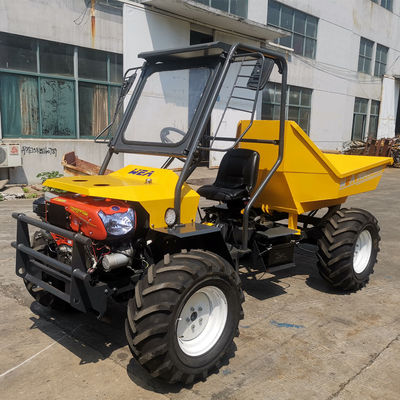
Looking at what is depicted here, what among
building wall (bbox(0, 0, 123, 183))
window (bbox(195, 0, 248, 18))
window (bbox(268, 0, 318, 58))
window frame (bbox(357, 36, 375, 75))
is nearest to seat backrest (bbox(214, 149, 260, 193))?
building wall (bbox(0, 0, 123, 183))

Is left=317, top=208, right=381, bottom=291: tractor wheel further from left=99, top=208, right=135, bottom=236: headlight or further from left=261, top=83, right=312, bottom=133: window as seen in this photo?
left=261, top=83, right=312, bottom=133: window

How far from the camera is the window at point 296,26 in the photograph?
1755 cm

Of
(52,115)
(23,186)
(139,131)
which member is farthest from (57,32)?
(139,131)

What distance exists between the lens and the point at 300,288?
4.91 m

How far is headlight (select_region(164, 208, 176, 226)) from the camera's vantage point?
10.8ft

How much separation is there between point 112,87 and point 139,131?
363 inches

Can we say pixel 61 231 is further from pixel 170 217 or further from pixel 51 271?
pixel 170 217

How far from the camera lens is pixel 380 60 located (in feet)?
81.9

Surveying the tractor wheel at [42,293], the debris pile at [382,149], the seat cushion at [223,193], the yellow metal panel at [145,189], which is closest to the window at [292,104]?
the debris pile at [382,149]

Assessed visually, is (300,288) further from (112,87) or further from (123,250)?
(112,87)

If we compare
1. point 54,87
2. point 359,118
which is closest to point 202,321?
point 54,87

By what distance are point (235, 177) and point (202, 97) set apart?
111cm

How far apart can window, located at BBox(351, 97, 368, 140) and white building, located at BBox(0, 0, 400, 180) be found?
6 cm

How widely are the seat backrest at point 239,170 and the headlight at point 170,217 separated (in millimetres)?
1130
